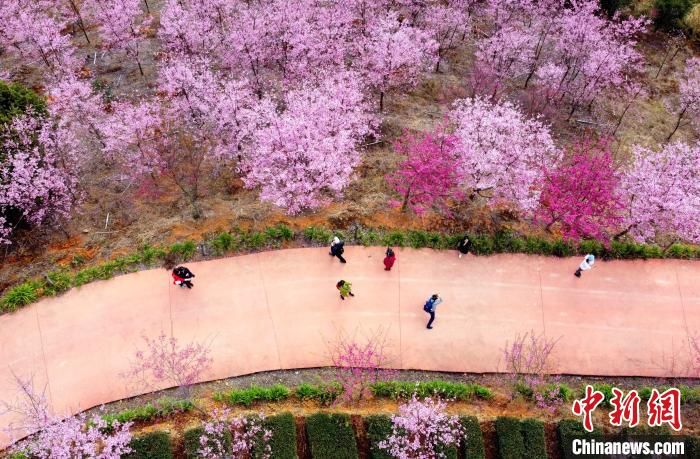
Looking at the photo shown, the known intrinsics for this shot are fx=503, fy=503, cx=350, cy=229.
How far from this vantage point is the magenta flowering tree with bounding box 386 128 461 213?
21.9 meters

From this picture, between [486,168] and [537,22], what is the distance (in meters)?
15.8

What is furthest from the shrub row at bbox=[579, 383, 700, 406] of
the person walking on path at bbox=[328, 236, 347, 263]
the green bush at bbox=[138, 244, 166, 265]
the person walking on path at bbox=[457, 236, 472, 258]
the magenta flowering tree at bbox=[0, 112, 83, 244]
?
the magenta flowering tree at bbox=[0, 112, 83, 244]

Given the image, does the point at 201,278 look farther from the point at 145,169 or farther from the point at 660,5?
the point at 660,5

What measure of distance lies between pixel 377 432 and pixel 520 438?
5018mm

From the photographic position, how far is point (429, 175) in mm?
21875

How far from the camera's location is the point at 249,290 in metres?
21.0

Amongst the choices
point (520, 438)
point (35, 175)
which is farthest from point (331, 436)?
point (35, 175)

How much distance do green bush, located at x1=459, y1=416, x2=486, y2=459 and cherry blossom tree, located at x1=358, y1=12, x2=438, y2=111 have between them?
58.8 ft

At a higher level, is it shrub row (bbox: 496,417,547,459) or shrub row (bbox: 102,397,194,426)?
shrub row (bbox: 102,397,194,426)

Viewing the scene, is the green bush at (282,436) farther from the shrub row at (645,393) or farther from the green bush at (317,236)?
the shrub row at (645,393)

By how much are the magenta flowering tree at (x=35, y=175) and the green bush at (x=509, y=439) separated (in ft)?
66.3

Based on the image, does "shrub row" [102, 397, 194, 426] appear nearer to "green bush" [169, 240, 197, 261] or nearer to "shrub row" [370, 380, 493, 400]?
"green bush" [169, 240, 197, 261]

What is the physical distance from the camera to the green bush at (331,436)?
16938 millimetres

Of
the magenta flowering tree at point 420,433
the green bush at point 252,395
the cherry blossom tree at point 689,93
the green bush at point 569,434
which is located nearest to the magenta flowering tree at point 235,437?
the green bush at point 252,395
